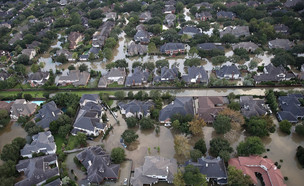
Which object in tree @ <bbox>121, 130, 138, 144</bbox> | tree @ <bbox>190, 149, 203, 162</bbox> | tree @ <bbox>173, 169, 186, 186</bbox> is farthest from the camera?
tree @ <bbox>121, 130, 138, 144</bbox>

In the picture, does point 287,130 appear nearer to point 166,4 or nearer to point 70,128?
point 70,128

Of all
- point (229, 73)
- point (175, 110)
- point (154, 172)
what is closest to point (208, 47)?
point (229, 73)

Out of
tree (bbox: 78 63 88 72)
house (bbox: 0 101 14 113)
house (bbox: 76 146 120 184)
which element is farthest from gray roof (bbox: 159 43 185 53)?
house (bbox: 0 101 14 113)

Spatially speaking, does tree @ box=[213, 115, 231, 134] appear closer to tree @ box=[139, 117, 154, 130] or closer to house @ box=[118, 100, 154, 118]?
tree @ box=[139, 117, 154, 130]

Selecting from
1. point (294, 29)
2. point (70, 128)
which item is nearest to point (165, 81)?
point (70, 128)

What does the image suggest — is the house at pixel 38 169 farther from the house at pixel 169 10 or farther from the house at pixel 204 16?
the house at pixel 169 10

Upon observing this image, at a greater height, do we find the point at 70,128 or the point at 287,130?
the point at 287,130

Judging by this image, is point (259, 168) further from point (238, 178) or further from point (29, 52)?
point (29, 52)
